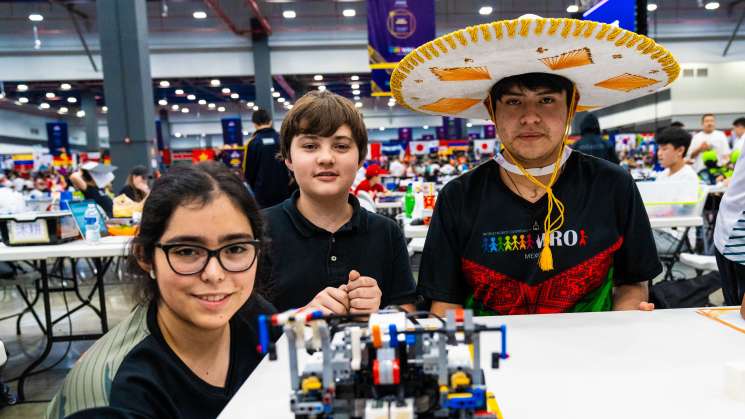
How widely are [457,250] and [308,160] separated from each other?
55 cm

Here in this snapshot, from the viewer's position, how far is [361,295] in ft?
4.05

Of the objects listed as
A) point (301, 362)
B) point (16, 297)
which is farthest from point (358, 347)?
point (16, 297)

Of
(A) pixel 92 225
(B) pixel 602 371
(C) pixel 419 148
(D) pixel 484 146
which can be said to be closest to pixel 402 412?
(B) pixel 602 371

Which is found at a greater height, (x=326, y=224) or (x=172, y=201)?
(x=172, y=201)

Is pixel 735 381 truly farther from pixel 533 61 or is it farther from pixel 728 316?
pixel 533 61

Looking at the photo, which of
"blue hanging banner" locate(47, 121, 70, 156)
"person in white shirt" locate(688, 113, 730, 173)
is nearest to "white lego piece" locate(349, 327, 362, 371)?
"person in white shirt" locate(688, 113, 730, 173)

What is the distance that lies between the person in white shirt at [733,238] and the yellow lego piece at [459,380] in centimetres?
159

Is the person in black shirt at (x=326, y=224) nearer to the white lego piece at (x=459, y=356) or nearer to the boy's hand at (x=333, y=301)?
the boy's hand at (x=333, y=301)

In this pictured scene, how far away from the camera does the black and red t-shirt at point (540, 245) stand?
1.50 meters

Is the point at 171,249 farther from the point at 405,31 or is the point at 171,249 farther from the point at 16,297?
the point at 405,31

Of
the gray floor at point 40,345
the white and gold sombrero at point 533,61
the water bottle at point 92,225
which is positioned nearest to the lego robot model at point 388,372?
the white and gold sombrero at point 533,61

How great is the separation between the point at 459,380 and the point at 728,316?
1028 mm

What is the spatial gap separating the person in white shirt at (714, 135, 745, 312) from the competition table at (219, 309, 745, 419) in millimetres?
678

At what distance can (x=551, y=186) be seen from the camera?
1.52 meters
